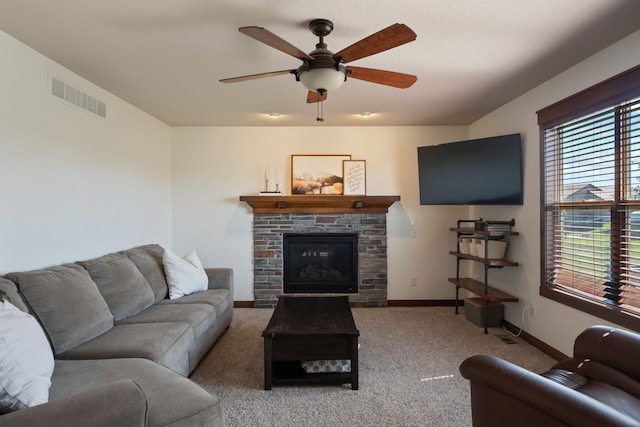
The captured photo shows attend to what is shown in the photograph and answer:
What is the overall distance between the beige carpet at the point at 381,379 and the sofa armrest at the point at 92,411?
0.94 meters

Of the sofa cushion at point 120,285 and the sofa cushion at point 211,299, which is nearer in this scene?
the sofa cushion at point 120,285

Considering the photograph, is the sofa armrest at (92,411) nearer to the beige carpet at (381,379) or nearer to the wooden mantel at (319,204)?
the beige carpet at (381,379)

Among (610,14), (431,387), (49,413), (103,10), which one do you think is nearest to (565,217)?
(610,14)

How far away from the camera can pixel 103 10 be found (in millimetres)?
1782

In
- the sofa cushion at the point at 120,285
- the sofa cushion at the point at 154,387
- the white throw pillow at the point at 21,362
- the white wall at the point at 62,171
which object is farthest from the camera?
the sofa cushion at the point at 120,285

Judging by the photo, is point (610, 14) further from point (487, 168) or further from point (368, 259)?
point (368, 259)

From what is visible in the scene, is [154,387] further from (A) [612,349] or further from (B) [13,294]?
(A) [612,349]

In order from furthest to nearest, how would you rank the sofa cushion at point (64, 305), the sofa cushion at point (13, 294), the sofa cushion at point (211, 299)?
the sofa cushion at point (211, 299), the sofa cushion at point (64, 305), the sofa cushion at point (13, 294)

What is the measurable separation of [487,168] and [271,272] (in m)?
2.85

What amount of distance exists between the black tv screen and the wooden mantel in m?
0.56

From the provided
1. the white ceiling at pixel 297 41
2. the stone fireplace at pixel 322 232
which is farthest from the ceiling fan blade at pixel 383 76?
the stone fireplace at pixel 322 232

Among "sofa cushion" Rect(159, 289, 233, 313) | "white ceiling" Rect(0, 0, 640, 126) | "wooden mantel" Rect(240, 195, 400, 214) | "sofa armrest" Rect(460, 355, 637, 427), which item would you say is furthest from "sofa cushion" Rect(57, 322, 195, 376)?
"wooden mantel" Rect(240, 195, 400, 214)

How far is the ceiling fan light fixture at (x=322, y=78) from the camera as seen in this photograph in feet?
5.99

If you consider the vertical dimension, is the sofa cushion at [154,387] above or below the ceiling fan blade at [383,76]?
below
